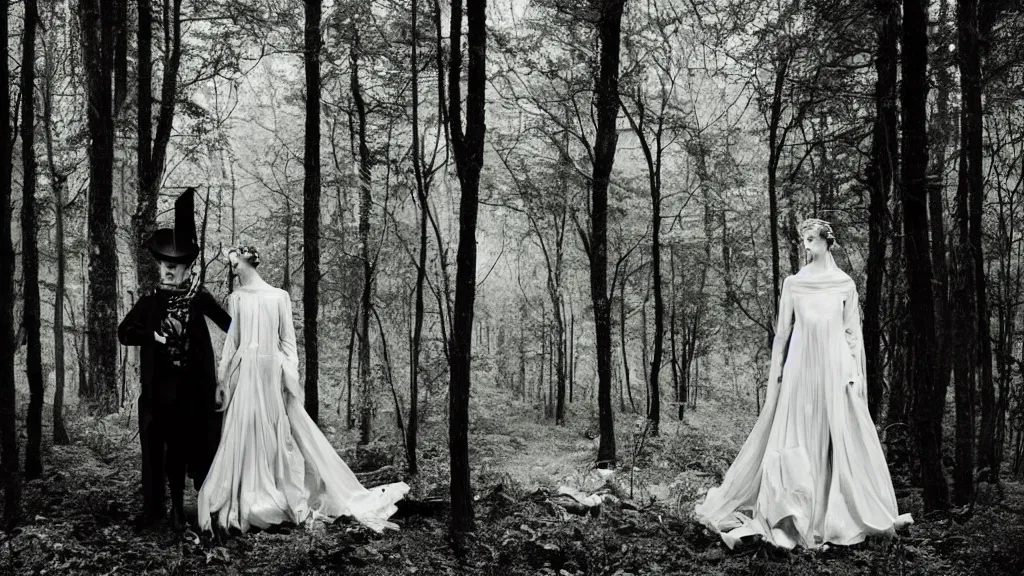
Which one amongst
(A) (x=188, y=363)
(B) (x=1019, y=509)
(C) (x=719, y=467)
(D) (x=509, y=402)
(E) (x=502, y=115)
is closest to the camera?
(A) (x=188, y=363)

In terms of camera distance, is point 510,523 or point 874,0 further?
point 874,0

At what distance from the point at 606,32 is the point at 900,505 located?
7.58 meters

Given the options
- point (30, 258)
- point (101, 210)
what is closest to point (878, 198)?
point (30, 258)

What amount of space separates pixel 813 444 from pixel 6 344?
6.52m

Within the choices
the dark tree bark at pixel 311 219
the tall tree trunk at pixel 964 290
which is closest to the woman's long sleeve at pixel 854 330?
the tall tree trunk at pixel 964 290

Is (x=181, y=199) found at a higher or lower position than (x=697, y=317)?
higher

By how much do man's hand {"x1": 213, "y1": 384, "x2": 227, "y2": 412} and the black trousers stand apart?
324 millimetres

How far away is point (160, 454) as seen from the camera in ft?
18.7

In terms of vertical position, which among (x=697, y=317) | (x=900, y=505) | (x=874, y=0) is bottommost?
(x=900, y=505)

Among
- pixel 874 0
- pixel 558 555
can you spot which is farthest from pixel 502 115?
pixel 558 555

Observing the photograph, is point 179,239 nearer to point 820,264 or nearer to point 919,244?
point 820,264

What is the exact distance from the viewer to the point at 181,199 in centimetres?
590

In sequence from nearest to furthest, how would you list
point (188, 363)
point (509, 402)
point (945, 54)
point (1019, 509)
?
1. point (188, 363)
2. point (1019, 509)
3. point (945, 54)
4. point (509, 402)

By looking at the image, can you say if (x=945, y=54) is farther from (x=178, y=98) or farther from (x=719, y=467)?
(x=178, y=98)
